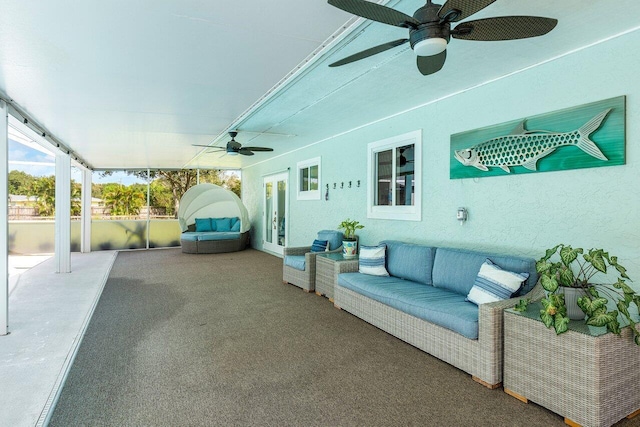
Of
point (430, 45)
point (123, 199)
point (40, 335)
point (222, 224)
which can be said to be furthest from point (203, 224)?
point (430, 45)

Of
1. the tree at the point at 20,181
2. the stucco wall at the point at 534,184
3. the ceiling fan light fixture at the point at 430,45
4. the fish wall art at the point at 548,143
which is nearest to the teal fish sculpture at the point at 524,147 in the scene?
the fish wall art at the point at 548,143

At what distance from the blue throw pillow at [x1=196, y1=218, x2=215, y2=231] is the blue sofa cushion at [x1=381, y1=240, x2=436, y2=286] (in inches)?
289

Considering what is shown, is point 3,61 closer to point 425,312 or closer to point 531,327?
point 425,312

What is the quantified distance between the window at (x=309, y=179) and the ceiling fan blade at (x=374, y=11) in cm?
521

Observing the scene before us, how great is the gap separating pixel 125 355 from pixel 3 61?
269 centimetres

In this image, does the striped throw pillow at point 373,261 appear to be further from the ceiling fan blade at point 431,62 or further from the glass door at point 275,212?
the glass door at point 275,212

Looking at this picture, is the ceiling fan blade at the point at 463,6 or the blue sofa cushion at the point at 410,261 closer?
the ceiling fan blade at the point at 463,6

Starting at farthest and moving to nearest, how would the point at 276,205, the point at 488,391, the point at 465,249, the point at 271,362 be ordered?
the point at 276,205 < the point at 465,249 < the point at 271,362 < the point at 488,391

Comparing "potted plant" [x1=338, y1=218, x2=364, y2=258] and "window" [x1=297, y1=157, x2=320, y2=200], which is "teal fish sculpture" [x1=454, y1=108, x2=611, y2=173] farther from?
"window" [x1=297, y1=157, x2=320, y2=200]

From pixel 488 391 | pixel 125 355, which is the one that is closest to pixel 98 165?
pixel 125 355

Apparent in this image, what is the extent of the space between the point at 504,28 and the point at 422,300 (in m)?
2.22

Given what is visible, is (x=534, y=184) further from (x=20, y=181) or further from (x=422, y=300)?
(x=20, y=181)

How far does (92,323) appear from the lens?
397cm

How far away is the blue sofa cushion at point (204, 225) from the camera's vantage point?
1056cm
